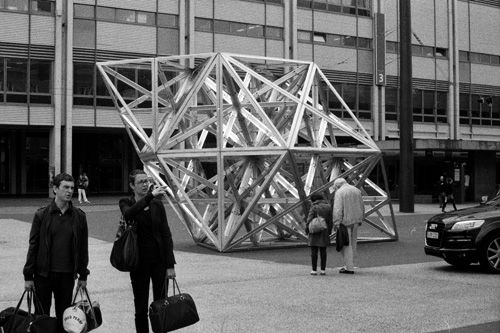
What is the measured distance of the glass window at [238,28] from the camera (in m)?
43.7

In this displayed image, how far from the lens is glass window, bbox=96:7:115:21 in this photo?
130ft

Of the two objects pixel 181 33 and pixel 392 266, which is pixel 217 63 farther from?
pixel 181 33

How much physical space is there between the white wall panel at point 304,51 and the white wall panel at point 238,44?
117 inches

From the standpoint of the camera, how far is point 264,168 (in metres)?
16.3

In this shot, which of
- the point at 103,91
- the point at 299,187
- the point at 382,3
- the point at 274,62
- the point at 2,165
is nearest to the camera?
the point at 299,187

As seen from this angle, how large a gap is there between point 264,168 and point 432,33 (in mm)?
38210

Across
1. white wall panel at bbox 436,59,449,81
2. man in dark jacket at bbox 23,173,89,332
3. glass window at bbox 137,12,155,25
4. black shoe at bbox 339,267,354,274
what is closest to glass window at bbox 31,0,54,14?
glass window at bbox 137,12,155,25

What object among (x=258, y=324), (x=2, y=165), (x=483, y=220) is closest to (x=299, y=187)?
(x=483, y=220)

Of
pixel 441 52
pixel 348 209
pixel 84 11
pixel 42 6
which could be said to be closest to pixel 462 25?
pixel 441 52

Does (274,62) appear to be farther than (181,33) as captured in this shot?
No

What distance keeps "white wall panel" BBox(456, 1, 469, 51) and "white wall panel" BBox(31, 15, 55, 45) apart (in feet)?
97.0

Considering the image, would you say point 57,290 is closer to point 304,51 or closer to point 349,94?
point 304,51

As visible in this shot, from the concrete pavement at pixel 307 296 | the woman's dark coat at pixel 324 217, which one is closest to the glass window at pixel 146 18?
the concrete pavement at pixel 307 296

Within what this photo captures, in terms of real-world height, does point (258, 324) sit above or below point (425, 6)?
below
